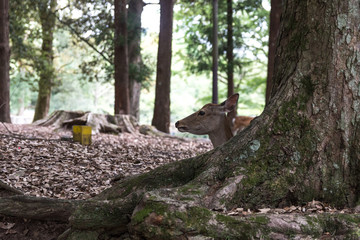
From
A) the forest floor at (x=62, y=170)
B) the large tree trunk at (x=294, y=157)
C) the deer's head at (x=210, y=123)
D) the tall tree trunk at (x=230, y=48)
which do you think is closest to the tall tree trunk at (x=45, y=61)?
the tall tree trunk at (x=230, y=48)

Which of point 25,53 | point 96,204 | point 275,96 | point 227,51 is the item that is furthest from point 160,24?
point 96,204

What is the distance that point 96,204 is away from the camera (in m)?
3.18

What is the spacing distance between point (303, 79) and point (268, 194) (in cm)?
116

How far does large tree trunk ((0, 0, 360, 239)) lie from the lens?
3.05 metres

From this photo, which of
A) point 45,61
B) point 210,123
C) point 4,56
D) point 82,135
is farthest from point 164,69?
point 210,123

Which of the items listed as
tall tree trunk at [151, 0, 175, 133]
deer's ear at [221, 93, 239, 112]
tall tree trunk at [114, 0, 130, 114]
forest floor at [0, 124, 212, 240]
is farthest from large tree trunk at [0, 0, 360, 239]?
tall tree trunk at [114, 0, 130, 114]

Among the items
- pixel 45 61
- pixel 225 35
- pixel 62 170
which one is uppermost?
pixel 225 35

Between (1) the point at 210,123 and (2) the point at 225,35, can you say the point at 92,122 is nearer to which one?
(1) the point at 210,123

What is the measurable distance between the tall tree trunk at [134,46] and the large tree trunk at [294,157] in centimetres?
1120

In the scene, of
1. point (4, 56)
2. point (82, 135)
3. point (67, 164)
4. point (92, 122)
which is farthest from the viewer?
point (4, 56)

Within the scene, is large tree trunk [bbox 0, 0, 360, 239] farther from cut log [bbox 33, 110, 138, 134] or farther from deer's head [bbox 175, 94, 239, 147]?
cut log [bbox 33, 110, 138, 134]

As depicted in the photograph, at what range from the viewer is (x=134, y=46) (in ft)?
56.4

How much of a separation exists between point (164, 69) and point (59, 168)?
8551mm

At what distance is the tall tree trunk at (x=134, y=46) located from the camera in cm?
1530
